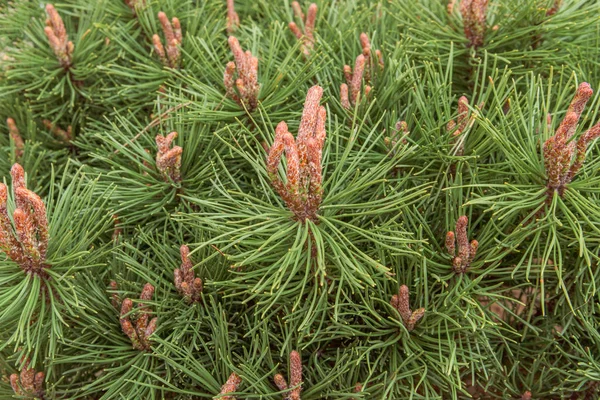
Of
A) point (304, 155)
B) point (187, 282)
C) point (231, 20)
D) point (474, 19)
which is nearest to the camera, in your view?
point (304, 155)

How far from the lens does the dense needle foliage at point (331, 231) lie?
0.53m

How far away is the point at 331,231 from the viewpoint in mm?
547

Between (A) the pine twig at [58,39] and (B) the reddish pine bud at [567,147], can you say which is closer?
(B) the reddish pine bud at [567,147]

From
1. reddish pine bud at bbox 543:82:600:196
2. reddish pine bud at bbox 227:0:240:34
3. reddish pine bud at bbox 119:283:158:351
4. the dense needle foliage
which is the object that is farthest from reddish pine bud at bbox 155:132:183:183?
reddish pine bud at bbox 543:82:600:196

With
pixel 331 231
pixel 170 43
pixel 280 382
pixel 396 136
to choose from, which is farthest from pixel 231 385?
pixel 170 43

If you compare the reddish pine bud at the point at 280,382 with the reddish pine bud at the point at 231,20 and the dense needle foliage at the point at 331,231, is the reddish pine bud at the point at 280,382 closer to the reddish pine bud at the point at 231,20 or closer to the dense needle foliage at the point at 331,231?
the dense needle foliage at the point at 331,231

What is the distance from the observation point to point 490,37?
2.35ft

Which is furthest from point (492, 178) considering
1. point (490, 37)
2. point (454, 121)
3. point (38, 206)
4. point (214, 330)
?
point (38, 206)

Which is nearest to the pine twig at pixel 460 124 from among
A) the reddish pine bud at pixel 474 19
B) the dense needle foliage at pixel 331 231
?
the dense needle foliage at pixel 331 231

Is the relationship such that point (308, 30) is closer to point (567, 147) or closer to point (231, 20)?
point (231, 20)

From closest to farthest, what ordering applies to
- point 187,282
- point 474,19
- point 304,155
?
1. point 304,155
2. point 187,282
3. point 474,19

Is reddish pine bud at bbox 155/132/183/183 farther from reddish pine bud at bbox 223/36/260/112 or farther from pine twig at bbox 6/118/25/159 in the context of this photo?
pine twig at bbox 6/118/25/159

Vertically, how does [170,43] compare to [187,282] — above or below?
above

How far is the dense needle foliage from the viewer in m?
0.53
